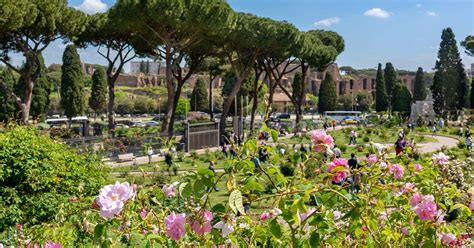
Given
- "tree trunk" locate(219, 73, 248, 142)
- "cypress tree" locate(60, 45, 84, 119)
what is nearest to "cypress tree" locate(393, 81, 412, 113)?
"tree trunk" locate(219, 73, 248, 142)

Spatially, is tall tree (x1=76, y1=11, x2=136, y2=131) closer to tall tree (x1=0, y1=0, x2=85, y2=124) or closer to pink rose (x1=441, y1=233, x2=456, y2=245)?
tall tree (x1=0, y1=0, x2=85, y2=124)

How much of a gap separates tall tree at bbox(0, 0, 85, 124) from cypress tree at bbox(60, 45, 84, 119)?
1280cm

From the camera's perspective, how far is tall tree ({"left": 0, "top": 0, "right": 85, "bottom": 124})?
21677mm

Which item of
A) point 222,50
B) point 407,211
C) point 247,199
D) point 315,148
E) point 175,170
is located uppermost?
point 222,50

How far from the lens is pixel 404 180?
124 inches

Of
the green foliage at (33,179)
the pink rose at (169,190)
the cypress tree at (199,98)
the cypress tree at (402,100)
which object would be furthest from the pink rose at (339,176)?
the cypress tree at (199,98)

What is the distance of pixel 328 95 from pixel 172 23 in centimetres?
4458

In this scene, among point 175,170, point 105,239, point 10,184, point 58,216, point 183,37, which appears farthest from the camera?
point 183,37

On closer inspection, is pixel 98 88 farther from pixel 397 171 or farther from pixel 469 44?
pixel 397 171

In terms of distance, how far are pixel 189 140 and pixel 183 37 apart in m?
5.65

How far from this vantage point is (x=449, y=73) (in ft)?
153

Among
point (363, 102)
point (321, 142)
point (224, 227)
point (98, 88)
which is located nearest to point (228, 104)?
point (98, 88)

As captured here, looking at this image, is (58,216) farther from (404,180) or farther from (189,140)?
(189,140)

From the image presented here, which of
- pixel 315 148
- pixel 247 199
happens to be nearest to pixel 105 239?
pixel 247 199
